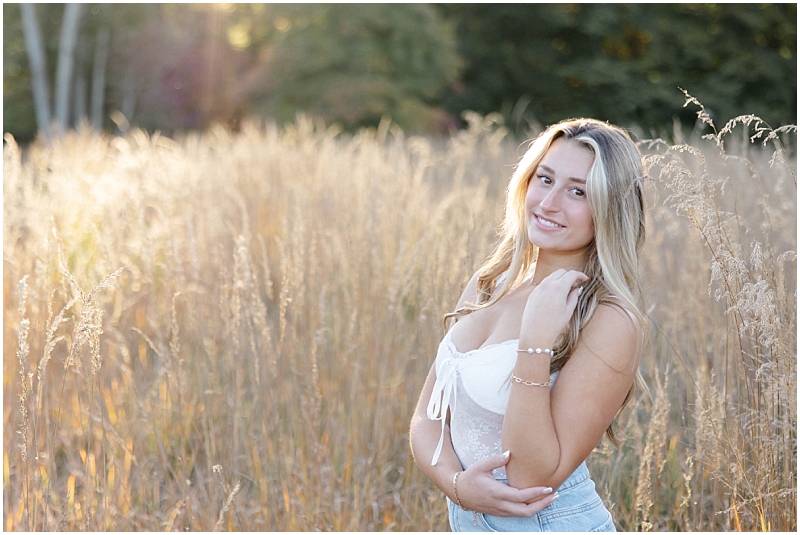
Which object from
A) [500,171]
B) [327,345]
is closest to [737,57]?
[500,171]

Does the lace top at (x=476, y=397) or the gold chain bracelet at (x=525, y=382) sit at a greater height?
A: the gold chain bracelet at (x=525, y=382)

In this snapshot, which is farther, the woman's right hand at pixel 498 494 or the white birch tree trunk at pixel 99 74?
the white birch tree trunk at pixel 99 74

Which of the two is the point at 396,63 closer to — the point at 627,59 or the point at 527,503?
the point at 627,59

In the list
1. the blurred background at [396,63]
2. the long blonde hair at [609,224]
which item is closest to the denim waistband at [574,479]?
the long blonde hair at [609,224]

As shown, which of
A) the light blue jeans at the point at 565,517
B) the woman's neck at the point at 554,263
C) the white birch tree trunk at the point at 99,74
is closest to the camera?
the light blue jeans at the point at 565,517

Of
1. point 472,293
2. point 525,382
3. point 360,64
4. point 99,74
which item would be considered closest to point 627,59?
point 360,64

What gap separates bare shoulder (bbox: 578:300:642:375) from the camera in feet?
4.10

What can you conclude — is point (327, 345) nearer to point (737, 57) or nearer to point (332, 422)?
point (332, 422)

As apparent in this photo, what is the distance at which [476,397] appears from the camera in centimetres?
136

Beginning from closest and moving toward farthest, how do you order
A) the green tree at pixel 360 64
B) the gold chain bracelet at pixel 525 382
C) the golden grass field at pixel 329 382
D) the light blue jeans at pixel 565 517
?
the gold chain bracelet at pixel 525 382 → the light blue jeans at pixel 565 517 → the golden grass field at pixel 329 382 → the green tree at pixel 360 64

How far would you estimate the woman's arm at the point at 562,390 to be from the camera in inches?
48.2

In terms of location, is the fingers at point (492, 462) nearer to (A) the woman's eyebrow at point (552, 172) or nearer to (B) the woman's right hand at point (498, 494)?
(B) the woman's right hand at point (498, 494)

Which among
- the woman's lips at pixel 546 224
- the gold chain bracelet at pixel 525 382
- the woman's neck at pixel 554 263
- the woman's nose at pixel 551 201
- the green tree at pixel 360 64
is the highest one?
the green tree at pixel 360 64

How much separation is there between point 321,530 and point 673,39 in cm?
1778
